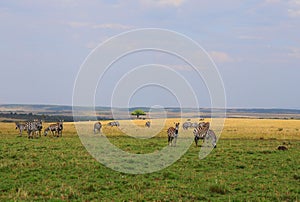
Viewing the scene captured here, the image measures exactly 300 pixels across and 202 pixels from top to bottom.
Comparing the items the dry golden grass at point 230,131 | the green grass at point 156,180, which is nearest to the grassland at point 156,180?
the green grass at point 156,180

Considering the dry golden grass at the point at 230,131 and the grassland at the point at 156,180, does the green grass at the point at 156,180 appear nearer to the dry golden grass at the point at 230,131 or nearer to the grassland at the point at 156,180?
Result: the grassland at the point at 156,180

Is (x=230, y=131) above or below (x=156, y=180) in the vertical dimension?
above

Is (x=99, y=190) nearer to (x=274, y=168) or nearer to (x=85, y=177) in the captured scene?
(x=85, y=177)

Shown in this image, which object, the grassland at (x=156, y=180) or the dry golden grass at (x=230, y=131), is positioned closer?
the grassland at (x=156, y=180)

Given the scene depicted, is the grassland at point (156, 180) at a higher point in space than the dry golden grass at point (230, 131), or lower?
lower

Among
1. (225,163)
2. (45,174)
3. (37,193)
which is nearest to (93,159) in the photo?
(45,174)

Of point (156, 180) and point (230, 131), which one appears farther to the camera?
point (230, 131)

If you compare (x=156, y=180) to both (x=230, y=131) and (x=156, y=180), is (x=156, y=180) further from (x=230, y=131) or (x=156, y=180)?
(x=230, y=131)

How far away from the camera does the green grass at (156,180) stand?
12.8m

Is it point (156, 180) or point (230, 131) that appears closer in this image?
point (156, 180)

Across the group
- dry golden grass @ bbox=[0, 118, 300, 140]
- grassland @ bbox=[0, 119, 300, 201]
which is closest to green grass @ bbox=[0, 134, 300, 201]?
grassland @ bbox=[0, 119, 300, 201]

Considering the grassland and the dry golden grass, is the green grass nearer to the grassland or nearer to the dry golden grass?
the grassland

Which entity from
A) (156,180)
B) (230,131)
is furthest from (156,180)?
(230,131)

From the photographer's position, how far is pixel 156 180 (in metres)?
15.7
